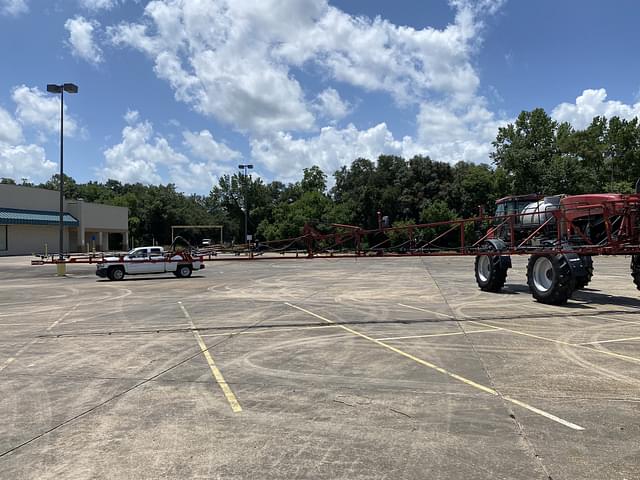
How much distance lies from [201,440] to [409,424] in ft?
6.80

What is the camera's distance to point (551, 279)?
14.8 metres

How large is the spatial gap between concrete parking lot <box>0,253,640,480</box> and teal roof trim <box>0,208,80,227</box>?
51.4m

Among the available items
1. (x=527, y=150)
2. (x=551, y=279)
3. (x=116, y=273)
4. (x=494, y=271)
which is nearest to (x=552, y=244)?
(x=551, y=279)

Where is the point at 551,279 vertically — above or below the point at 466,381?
above

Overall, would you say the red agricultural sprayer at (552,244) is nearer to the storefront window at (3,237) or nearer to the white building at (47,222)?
the storefront window at (3,237)

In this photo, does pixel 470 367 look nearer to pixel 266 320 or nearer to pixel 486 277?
pixel 266 320

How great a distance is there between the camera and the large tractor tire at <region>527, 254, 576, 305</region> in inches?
549

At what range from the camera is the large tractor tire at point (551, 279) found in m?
14.0

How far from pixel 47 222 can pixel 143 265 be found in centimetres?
4149

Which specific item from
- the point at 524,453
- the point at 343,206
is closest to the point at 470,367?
the point at 524,453

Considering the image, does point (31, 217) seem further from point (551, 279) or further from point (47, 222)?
point (551, 279)

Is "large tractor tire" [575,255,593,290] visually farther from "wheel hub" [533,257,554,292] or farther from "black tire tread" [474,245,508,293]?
"black tire tread" [474,245,508,293]

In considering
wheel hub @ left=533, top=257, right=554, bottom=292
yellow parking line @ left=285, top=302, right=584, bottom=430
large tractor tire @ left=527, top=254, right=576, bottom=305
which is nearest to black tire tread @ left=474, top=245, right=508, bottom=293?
large tractor tire @ left=527, top=254, right=576, bottom=305

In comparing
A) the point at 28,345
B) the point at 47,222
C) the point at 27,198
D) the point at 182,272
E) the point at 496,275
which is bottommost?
the point at 28,345
